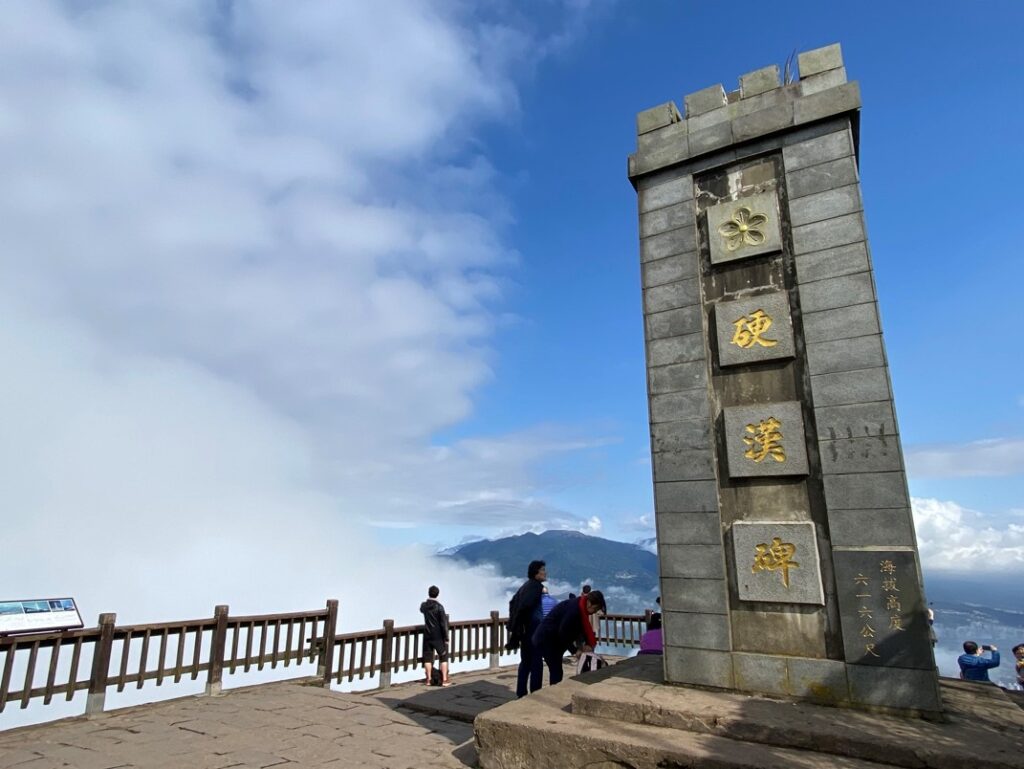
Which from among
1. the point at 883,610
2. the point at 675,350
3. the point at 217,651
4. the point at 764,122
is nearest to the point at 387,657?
the point at 217,651

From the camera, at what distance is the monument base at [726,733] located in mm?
3807

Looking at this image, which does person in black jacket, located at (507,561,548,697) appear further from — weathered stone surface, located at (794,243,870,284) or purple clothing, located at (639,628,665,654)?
weathered stone surface, located at (794,243,870,284)

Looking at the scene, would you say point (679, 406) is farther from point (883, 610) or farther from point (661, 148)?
point (661, 148)

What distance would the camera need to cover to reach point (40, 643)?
7238 millimetres

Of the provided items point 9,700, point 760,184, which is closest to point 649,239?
point 760,184

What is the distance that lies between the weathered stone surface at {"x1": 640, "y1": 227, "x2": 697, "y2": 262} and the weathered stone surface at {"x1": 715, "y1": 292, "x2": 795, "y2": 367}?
83 cm

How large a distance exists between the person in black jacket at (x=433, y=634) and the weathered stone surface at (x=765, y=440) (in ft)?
23.9

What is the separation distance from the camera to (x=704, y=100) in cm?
661

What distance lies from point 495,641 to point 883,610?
33.3 feet

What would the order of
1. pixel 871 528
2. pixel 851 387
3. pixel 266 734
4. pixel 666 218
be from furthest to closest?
1. pixel 266 734
2. pixel 666 218
3. pixel 851 387
4. pixel 871 528

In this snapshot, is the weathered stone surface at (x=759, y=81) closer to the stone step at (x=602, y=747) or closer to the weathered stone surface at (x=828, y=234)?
the weathered stone surface at (x=828, y=234)

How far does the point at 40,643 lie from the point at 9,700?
2.22ft

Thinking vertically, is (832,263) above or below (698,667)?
above

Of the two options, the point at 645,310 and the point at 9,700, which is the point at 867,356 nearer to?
the point at 645,310
